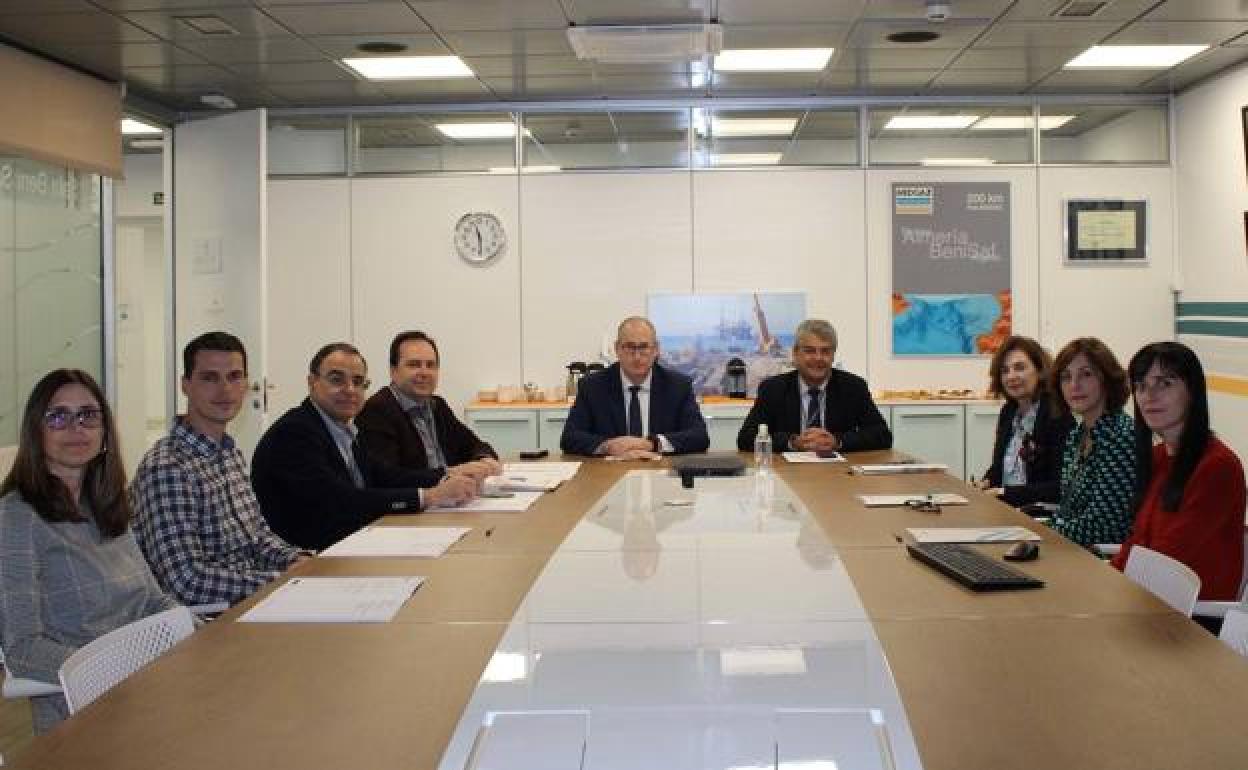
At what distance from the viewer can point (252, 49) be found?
20.7 feet

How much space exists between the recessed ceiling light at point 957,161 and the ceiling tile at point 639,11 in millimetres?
2806

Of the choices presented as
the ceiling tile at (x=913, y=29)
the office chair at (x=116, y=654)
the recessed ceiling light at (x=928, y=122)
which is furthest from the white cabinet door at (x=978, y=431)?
the office chair at (x=116, y=654)

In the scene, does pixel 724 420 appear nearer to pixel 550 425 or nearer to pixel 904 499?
pixel 550 425

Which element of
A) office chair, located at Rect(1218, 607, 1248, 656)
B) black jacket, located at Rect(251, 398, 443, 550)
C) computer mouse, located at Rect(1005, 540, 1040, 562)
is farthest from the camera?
black jacket, located at Rect(251, 398, 443, 550)

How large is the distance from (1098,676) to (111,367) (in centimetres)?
639

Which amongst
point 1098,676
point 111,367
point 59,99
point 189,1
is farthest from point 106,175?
point 1098,676

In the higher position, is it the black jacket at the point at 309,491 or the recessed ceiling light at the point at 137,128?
the recessed ceiling light at the point at 137,128

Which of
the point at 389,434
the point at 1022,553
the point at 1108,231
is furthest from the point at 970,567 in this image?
the point at 1108,231

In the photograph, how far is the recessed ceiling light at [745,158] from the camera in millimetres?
8062

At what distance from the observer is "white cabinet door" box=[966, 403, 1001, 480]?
299 inches

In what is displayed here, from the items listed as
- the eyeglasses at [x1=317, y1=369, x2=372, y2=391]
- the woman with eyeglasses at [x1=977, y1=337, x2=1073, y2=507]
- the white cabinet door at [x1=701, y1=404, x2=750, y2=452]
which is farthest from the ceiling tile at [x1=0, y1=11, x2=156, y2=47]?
the woman with eyeglasses at [x1=977, y1=337, x2=1073, y2=507]

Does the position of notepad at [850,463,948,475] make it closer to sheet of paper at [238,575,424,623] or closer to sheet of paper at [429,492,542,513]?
sheet of paper at [429,492,542,513]

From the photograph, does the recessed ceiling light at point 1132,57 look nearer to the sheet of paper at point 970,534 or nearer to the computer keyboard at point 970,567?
the sheet of paper at point 970,534

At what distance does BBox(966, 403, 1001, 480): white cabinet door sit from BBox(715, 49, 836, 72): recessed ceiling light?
2456 mm
